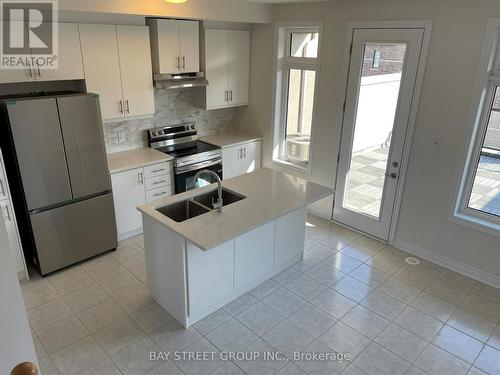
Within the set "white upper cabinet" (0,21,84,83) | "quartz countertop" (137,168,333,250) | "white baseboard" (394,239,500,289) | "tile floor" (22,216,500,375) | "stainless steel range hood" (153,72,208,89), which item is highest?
"white upper cabinet" (0,21,84,83)

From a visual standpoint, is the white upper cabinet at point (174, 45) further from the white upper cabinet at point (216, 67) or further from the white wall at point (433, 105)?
the white wall at point (433, 105)

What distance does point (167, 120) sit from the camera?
4.89 m

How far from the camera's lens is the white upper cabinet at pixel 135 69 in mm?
3875

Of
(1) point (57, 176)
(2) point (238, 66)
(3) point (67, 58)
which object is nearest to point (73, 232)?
(1) point (57, 176)

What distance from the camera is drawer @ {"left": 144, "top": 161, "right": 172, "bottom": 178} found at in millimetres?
4184

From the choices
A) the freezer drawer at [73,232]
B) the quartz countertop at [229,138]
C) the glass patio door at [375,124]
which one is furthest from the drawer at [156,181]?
the glass patio door at [375,124]

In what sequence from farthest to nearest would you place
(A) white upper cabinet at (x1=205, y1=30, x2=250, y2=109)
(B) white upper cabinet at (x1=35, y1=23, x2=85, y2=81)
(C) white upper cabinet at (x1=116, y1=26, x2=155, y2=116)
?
(A) white upper cabinet at (x1=205, y1=30, x2=250, y2=109)
(C) white upper cabinet at (x1=116, y1=26, x2=155, y2=116)
(B) white upper cabinet at (x1=35, y1=23, x2=85, y2=81)

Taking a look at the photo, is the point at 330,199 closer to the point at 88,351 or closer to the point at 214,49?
the point at 214,49

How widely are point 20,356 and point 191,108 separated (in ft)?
14.3

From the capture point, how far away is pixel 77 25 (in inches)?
138

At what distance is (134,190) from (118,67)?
4.40ft

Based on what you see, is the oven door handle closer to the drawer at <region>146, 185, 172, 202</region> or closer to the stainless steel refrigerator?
the drawer at <region>146, 185, 172, 202</region>

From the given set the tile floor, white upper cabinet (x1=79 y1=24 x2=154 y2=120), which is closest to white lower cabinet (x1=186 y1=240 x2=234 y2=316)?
the tile floor

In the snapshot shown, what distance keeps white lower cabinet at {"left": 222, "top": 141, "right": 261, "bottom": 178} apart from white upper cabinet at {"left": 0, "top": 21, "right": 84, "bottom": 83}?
2026 mm
